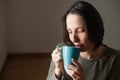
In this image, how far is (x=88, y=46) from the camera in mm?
1176

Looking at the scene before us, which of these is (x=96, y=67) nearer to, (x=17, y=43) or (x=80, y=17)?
(x=80, y=17)

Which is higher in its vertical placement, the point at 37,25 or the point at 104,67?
the point at 104,67

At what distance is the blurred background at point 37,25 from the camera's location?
2.97 metres

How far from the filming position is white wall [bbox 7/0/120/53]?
298 cm

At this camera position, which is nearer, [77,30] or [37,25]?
[77,30]

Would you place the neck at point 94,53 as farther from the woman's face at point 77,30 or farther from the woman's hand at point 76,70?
the woman's hand at point 76,70

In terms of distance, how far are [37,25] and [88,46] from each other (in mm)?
1923

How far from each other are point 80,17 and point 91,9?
0.06 m

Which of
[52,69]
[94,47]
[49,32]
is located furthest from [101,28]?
[49,32]

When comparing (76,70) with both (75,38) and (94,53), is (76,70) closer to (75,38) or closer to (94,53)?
→ (75,38)

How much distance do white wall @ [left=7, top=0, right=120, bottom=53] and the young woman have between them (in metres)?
1.80

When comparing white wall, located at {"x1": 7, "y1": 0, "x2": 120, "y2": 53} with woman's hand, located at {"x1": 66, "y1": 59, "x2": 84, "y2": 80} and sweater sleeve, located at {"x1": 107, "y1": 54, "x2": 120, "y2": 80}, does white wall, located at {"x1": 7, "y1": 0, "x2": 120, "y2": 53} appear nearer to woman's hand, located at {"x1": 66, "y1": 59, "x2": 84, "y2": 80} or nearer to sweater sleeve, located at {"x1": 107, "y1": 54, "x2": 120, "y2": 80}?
sweater sleeve, located at {"x1": 107, "y1": 54, "x2": 120, "y2": 80}

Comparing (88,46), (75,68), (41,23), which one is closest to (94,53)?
(88,46)

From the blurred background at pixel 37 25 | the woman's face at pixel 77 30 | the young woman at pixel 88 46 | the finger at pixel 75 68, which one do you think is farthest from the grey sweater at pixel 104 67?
the blurred background at pixel 37 25
